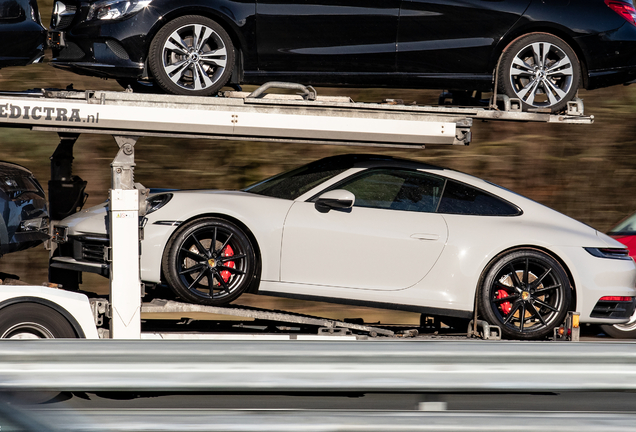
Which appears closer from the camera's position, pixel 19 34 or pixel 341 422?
pixel 341 422

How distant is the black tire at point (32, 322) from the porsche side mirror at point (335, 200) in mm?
1977

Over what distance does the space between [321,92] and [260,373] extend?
35.4ft

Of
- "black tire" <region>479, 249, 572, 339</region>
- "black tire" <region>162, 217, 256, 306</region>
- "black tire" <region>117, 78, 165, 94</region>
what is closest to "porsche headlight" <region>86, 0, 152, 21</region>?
"black tire" <region>117, 78, 165, 94</region>

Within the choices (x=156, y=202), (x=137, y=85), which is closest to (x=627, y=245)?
(x=156, y=202)

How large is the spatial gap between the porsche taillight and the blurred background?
5633mm

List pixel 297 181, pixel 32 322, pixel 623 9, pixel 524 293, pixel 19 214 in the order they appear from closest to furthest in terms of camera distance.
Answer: pixel 32 322, pixel 524 293, pixel 297 181, pixel 623 9, pixel 19 214

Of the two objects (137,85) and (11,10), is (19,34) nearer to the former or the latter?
(11,10)

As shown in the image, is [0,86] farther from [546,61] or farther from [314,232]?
[546,61]

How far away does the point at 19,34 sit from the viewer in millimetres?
5488

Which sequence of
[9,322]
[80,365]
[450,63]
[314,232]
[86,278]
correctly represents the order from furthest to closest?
[86,278] → [450,63] → [314,232] → [9,322] → [80,365]

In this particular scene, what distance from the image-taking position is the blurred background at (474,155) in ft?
35.4

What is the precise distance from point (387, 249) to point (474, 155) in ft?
22.6

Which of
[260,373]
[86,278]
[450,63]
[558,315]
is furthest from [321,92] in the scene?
[260,373]

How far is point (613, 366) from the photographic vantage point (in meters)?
2.04
